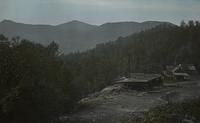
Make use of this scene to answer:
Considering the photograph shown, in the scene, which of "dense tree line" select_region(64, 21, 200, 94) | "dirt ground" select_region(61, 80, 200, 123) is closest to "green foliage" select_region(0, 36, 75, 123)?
"dirt ground" select_region(61, 80, 200, 123)

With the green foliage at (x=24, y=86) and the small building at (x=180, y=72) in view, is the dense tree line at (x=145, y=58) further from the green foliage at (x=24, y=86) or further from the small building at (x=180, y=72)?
the green foliage at (x=24, y=86)

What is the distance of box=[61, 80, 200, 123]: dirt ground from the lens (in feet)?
87.7

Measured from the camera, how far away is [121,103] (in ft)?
113

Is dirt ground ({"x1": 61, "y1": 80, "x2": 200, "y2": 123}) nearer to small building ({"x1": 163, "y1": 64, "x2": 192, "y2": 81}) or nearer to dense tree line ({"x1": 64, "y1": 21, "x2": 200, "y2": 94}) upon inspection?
small building ({"x1": 163, "y1": 64, "x2": 192, "y2": 81})

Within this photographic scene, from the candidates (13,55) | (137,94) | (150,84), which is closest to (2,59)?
(13,55)

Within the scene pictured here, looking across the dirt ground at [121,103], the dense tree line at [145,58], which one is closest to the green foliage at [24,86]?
the dirt ground at [121,103]

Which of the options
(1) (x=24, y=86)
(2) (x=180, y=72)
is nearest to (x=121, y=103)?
(1) (x=24, y=86)

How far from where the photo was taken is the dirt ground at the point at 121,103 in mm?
26719

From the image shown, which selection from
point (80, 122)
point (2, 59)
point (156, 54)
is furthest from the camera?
point (156, 54)

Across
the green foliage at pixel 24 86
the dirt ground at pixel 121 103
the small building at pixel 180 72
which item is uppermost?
the green foliage at pixel 24 86

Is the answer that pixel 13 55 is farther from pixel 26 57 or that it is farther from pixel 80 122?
pixel 80 122

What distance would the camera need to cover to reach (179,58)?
81.1 m

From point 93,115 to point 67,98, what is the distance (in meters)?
2.68

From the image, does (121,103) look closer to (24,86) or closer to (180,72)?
(24,86)
